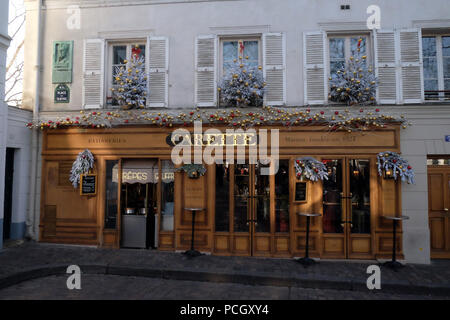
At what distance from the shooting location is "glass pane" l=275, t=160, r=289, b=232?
21.7 feet

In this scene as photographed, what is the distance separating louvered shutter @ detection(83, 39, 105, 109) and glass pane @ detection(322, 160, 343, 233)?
5.48 metres

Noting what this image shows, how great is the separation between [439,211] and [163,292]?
6.02 m

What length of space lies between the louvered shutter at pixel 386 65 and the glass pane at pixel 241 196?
Result: 334cm

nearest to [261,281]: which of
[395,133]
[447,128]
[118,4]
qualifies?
[395,133]

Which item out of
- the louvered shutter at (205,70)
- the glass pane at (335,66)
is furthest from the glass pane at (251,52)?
the glass pane at (335,66)

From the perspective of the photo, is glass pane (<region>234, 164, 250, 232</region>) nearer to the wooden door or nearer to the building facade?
the building facade

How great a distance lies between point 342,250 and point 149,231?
432 cm

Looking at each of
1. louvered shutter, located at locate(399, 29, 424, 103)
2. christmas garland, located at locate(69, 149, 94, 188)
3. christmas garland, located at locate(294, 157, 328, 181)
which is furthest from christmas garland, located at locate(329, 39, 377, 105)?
christmas garland, located at locate(69, 149, 94, 188)

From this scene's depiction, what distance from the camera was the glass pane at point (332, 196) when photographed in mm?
6484

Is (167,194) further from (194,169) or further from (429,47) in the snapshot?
(429,47)

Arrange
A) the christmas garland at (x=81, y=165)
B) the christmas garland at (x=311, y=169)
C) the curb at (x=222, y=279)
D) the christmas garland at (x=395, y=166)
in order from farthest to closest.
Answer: the christmas garland at (x=81, y=165)
the christmas garland at (x=311, y=169)
the christmas garland at (x=395, y=166)
the curb at (x=222, y=279)

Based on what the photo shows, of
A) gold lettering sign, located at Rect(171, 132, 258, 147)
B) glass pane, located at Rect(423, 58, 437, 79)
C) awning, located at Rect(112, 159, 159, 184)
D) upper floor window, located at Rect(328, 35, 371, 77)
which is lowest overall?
awning, located at Rect(112, 159, 159, 184)

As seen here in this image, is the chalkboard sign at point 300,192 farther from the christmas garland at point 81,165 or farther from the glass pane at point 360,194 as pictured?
the christmas garland at point 81,165

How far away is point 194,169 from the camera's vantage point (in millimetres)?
6582
